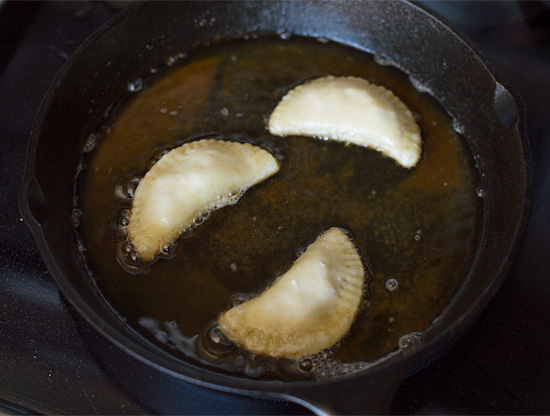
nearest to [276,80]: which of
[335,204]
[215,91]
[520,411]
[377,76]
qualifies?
[215,91]

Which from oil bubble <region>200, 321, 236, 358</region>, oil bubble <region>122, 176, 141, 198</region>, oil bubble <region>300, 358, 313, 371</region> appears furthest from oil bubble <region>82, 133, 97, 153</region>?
oil bubble <region>300, 358, 313, 371</region>

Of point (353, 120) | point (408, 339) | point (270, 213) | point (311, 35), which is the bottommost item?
point (408, 339)

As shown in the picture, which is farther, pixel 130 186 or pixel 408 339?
pixel 130 186

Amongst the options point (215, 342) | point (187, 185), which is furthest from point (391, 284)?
point (187, 185)

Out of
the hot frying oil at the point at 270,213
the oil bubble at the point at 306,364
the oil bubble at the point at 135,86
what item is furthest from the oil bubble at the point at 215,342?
the oil bubble at the point at 135,86

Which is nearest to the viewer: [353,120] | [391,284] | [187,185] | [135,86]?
[391,284]

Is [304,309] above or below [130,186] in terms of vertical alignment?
below

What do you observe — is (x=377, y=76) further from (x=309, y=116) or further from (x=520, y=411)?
(x=520, y=411)

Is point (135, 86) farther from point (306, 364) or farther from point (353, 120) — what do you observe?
point (306, 364)
